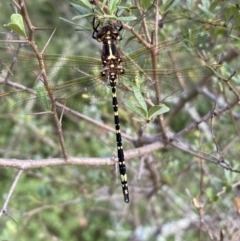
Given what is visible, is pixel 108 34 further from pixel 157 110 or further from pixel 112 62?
pixel 157 110

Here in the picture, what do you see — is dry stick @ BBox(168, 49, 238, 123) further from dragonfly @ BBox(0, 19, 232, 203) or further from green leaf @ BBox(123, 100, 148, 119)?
green leaf @ BBox(123, 100, 148, 119)

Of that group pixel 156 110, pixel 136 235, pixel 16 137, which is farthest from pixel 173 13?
pixel 16 137

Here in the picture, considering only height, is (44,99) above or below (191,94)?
below

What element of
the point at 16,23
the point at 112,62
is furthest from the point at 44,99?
the point at 112,62

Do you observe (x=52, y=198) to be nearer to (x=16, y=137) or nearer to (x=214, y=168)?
(x=214, y=168)

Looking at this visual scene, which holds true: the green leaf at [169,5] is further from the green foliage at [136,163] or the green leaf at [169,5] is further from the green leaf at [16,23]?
the green leaf at [16,23]

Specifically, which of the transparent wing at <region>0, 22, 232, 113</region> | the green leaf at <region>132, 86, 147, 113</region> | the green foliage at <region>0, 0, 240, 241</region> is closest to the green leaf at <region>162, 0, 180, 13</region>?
the green foliage at <region>0, 0, 240, 241</region>

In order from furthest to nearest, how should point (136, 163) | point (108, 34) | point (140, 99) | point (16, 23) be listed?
point (136, 163) < point (108, 34) < point (140, 99) < point (16, 23)

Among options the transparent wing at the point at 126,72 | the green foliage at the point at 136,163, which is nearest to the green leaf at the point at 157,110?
the green foliage at the point at 136,163
